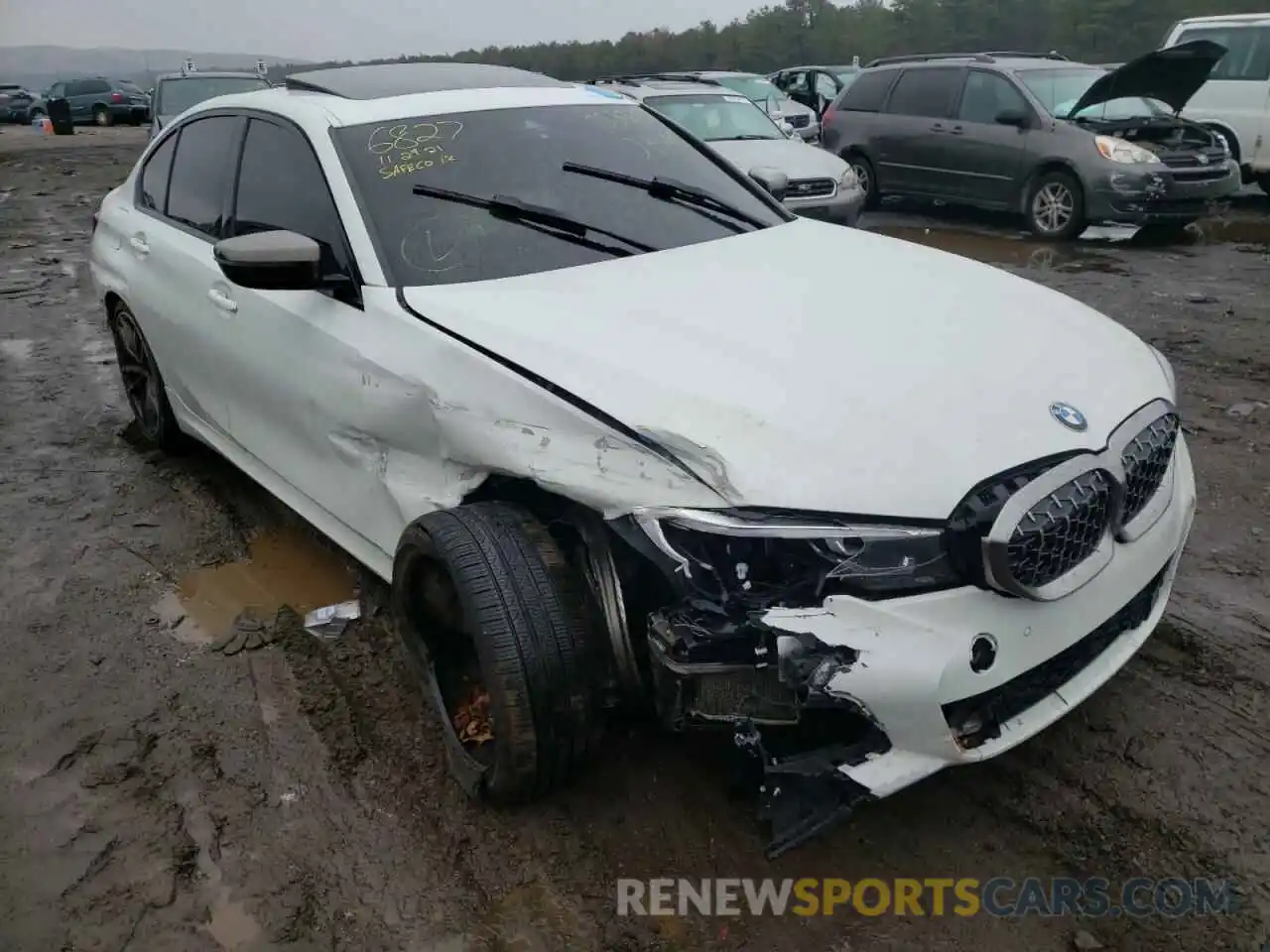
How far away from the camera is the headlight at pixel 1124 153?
29.6ft

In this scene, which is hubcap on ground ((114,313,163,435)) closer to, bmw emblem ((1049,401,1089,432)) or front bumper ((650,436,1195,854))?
front bumper ((650,436,1195,854))

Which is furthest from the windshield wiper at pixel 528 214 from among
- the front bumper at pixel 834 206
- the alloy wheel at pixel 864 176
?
the alloy wheel at pixel 864 176

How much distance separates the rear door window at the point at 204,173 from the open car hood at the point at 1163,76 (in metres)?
7.68

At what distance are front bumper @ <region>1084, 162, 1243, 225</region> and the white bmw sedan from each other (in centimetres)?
682

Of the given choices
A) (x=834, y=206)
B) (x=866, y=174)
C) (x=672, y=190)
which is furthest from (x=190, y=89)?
(x=672, y=190)

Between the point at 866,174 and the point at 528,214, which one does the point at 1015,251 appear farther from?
the point at 528,214

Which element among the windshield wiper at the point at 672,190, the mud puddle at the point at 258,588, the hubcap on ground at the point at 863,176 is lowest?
the mud puddle at the point at 258,588

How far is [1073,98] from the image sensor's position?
1002 centimetres

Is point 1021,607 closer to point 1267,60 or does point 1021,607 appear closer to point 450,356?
point 450,356

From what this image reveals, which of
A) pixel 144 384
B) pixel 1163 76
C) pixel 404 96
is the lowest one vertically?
pixel 144 384

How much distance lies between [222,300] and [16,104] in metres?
38.1

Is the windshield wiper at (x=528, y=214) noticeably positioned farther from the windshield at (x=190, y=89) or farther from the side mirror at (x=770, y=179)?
the windshield at (x=190, y=89)

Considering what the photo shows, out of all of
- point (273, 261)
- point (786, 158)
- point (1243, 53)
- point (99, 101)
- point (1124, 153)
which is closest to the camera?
point (273, 261)

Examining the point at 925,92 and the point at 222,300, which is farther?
the point at 925,92
